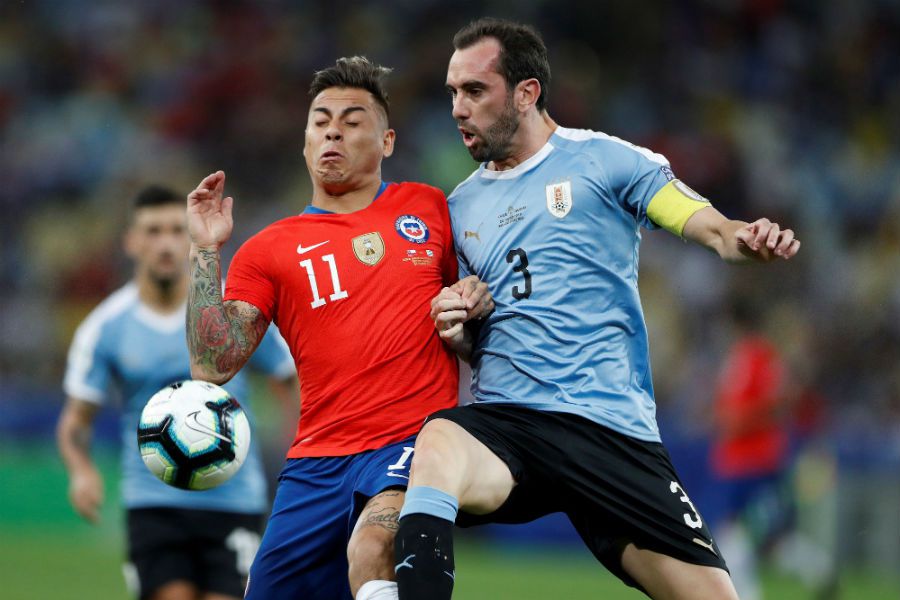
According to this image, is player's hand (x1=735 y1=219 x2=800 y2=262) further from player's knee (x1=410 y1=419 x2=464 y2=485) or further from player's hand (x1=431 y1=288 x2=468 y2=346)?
player's knee (x1=410 y1=419 x2=464 y2=485)

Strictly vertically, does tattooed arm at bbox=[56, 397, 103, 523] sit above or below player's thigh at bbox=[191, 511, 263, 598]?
above

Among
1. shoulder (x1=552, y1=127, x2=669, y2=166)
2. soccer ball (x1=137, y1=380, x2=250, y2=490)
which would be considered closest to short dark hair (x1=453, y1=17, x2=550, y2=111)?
shoulder (x1=552, y1=127, x2=669, y2=166)

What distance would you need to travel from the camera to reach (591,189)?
5137mm

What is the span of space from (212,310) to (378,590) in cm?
128

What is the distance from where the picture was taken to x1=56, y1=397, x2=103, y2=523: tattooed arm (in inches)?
280

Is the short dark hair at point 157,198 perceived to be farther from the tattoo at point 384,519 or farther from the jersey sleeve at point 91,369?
the tattoo at point 384,519

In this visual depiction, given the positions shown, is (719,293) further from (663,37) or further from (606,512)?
(606,512)

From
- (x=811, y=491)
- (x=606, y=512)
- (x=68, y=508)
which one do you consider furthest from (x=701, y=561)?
(x=68, y=508)

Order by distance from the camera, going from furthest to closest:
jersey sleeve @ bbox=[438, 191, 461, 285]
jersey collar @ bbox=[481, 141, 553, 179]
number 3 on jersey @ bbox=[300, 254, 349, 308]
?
jersey sleeve @ bbox=[438, 191, 461, 285], jersey collar @ bbox=[481, 141, 553, 179], number 3 on jersey @ bbox=[300, 254, 349, 308]

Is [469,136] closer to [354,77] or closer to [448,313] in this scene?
[354,77]

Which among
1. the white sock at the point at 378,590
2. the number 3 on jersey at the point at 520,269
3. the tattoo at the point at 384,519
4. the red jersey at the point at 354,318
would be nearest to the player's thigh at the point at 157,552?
the red jersey at the point at 354,318

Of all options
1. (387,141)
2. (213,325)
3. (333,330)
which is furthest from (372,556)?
(387,141)

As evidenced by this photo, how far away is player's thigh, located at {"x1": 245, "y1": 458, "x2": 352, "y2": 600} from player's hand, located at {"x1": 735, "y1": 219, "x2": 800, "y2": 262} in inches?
69.5

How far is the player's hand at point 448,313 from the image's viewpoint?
4914 mm
